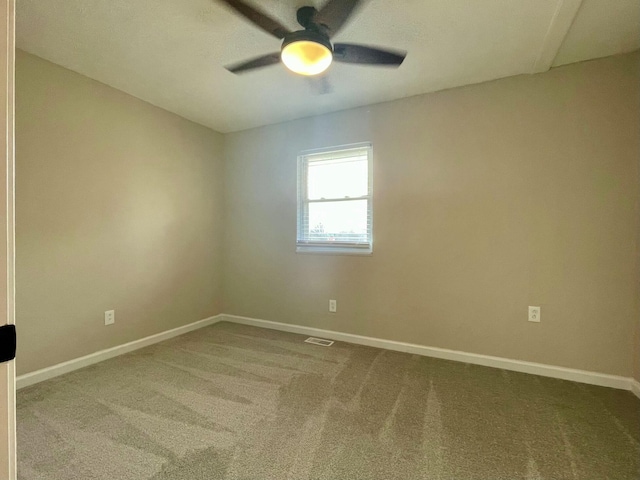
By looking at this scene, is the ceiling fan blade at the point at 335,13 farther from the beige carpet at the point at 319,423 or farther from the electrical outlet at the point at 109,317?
the electrical outlet at the point at 109,317

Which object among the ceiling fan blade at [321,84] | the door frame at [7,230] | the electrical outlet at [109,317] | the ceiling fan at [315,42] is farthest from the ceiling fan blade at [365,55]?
the electrical outlet at [109,317]

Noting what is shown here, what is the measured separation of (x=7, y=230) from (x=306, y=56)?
5.44ft

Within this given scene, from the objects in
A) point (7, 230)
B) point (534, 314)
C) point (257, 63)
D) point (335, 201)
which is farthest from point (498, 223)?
point (7, 230)

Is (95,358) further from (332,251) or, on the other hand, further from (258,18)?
(258,18)

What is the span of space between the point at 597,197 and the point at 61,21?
3.90m

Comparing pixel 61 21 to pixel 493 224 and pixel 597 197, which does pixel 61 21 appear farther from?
pixel 597 197

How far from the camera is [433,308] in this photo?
2830 mm

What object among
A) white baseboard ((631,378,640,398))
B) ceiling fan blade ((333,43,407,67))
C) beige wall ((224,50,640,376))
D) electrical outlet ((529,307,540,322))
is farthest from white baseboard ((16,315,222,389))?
white baseboard ((631,378,640,398))

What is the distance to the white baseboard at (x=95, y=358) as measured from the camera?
2.26 m

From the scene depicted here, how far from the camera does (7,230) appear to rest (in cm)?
64

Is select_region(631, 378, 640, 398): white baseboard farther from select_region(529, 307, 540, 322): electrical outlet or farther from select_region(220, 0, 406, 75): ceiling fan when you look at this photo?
select_region(220, 0, 406, 75): ceiling fan

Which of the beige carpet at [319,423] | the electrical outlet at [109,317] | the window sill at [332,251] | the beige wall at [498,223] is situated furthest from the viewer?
the window sill at [332,251]

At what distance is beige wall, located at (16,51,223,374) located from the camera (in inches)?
89.8

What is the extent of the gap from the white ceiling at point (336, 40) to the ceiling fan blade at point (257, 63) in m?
0.21
